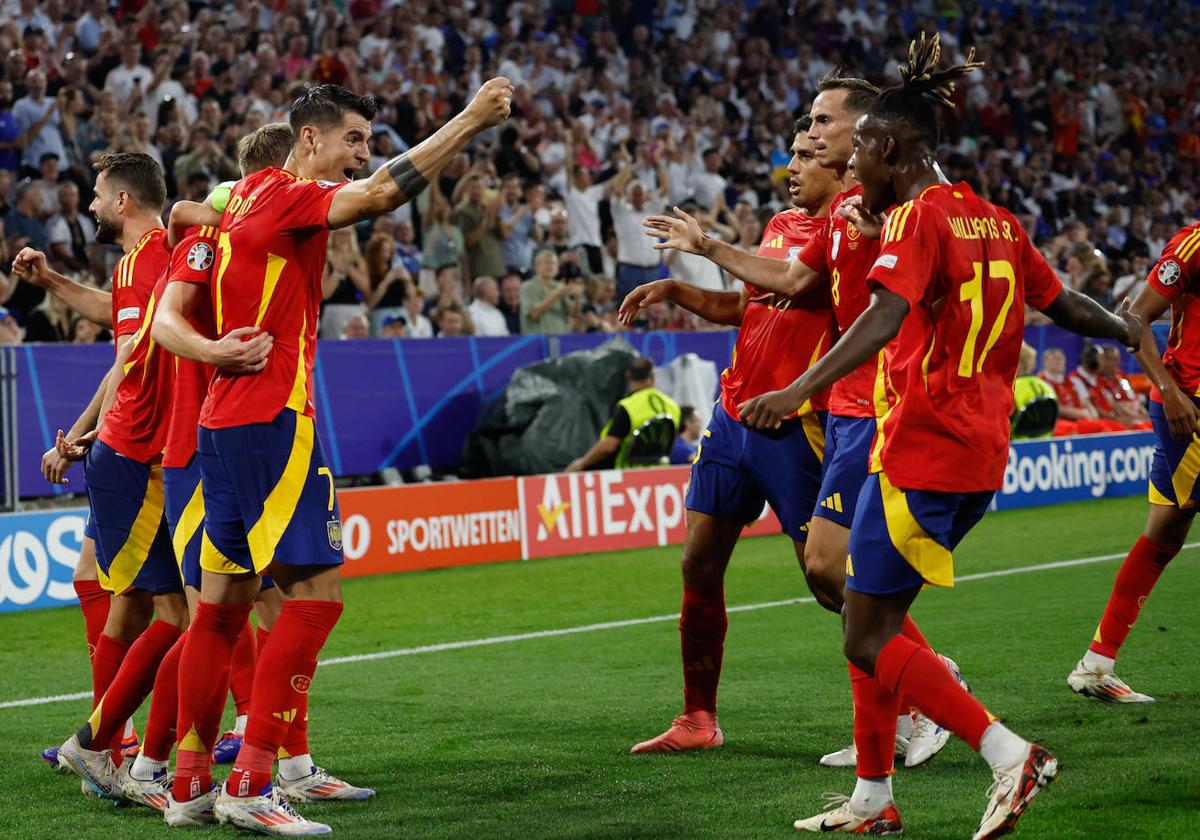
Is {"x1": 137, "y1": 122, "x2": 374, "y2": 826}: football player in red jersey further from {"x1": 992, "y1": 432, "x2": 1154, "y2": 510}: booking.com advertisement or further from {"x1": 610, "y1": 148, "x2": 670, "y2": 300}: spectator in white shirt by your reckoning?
{"x1": 610, "y1": 148, "x2": 670, "y2": 300}: spectator in white shirt

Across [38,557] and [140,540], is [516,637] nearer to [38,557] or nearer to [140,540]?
[38,557]

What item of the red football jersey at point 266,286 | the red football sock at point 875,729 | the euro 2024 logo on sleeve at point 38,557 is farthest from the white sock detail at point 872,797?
the euro 2024 logo on sleeve at point 38,557

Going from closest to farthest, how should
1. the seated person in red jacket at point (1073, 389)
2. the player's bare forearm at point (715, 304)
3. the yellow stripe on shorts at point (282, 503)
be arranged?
the yellow stripe on shorts at point (282, 503) → the player's bare forearm at point (715, 304) → the seated person in red jacket at point (1073, 389)

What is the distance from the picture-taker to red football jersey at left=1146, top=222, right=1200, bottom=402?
6.77 meters

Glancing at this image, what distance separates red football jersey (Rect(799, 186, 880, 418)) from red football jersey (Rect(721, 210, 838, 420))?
404 millimetres

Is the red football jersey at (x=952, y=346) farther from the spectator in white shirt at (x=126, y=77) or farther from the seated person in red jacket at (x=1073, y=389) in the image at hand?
the seated person in red jacket at (x=1073, y=389)

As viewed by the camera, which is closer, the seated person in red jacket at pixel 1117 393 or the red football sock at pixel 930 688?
the red football sock at pixel 930 688

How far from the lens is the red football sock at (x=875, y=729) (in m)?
4.71

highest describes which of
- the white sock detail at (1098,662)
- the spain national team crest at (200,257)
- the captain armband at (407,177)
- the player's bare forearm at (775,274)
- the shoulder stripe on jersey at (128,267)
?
the captain armband at (407,177)

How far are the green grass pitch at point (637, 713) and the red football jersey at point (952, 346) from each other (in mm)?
1119

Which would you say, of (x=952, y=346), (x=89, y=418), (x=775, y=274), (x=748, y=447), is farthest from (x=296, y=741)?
(x=952, y=346)

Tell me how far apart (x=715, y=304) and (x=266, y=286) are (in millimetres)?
1977

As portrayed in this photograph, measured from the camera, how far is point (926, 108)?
4.59m

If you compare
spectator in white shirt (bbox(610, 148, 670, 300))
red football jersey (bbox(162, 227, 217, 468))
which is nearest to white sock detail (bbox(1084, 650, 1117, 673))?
A: red football jersey (bbox(162, 227, 217, 468))
